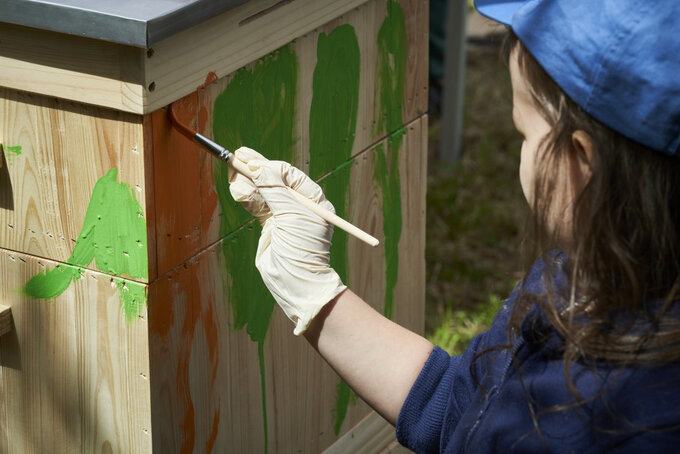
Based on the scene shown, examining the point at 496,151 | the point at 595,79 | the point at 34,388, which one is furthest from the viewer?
the point at 496,151

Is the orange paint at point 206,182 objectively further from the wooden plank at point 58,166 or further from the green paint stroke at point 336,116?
the green paint stroke at point 336,116

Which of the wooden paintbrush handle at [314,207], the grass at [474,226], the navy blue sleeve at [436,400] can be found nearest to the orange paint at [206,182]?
the wooden paintbrush handle at [314,207]

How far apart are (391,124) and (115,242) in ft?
3.24

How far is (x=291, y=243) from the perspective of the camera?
1694 millimetres

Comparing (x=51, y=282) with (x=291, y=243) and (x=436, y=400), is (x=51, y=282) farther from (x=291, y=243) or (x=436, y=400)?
(x=436, y=400)

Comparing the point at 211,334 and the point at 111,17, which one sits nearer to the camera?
the point at 111,17

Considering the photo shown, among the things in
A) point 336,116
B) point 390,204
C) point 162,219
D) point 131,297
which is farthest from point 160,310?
point 390,204

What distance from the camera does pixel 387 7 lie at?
93.7 inches

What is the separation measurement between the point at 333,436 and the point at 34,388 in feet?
2.95

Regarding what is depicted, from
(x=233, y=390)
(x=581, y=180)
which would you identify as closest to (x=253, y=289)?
(x=233, y=390)

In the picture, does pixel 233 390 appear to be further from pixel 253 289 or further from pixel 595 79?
pixel 595 79

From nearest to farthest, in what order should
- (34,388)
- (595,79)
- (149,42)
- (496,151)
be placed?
(595,79) → (149,42) → (34,388) → (496,151)

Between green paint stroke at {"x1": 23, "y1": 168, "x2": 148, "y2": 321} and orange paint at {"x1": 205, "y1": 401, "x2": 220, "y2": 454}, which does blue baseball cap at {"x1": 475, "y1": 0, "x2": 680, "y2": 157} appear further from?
orange paint at {"x1": 205, "y1": 401, "x2": 220, "y2": 454}

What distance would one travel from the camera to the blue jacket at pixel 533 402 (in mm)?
1334
